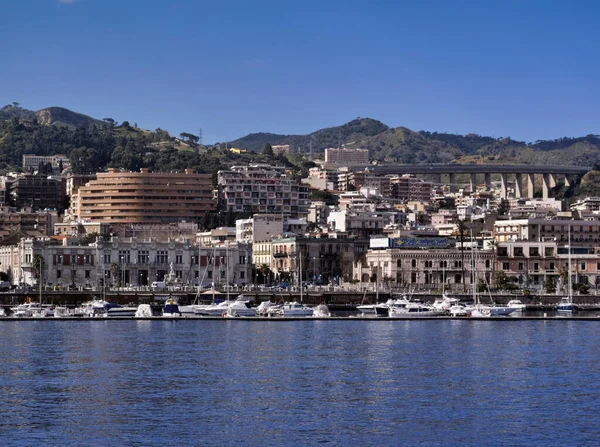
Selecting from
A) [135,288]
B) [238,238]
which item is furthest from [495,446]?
[238,238]

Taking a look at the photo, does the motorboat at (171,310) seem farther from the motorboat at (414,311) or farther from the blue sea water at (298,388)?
the blue sea water at (298,388)

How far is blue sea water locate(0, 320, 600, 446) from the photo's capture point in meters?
49.2

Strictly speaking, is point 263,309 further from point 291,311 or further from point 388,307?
point 388,307

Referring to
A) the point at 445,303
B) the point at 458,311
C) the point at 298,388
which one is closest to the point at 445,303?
the point at 445,303

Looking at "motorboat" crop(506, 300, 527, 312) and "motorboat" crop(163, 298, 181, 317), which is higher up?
"motorboat" crop(163, 298, 181, 317)

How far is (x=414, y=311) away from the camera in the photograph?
11950 cm

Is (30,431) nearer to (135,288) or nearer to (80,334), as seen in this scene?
(80,334)

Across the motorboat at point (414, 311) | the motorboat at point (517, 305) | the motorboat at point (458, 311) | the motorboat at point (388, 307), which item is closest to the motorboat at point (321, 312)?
the motorboat at point (388, 307)

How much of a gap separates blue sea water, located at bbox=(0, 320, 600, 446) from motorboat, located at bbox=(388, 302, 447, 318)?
69.0ft

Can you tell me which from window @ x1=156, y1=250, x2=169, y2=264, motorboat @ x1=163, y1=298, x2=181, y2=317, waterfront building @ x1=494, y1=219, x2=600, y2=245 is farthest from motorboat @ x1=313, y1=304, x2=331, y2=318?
waterfront building @ x1=494, y1=219, x2=600, y2=245

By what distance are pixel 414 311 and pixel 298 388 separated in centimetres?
5913

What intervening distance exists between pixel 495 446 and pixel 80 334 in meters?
52.0

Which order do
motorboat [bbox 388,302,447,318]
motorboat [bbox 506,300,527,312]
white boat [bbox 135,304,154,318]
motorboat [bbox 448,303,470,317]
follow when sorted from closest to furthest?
white boat [bbox 135,304,154,318] < motorboat [bbox 388,302,447,318] < motorboat [bbox 448,303,470,317] < motorboat [bbox 506,300,527,312]

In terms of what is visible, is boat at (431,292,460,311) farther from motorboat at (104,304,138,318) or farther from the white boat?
motorboat at (104,304,138,318)
